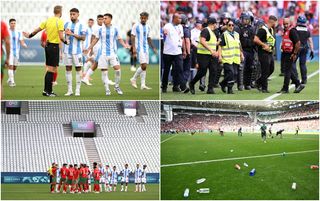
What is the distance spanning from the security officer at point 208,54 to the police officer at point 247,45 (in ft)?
3.41

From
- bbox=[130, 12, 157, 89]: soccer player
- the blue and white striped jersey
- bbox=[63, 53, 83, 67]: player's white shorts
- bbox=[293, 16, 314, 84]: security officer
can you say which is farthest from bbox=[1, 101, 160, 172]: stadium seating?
bbox=[293, 16, 314, 84]: security officer

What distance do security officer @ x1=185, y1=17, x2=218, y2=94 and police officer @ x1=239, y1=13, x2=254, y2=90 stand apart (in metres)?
1.04

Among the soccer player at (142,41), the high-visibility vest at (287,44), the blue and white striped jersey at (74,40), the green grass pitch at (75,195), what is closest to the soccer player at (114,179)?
the green grass pitch at (75,195)

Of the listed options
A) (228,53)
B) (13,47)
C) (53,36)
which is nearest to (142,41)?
(228,53)

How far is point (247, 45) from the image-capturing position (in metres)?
11.5

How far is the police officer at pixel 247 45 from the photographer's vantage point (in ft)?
37.4

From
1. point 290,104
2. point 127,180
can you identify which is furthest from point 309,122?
point 127,180

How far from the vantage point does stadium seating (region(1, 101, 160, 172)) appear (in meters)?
9.82

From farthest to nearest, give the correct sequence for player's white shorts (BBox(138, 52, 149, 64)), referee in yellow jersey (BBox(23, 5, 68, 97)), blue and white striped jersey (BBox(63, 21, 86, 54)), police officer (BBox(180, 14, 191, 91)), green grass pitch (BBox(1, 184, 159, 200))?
police officer (BBox(180, 14, 191, 91)), player's white shorts (BBox(138, 52, 149, 64)), blue and white striped jersey (BBox(63, 21, 86, 54)), referee in yellow jersey (BBox(23, 5, 68, 97)), green grass pitch (BBox(1, 184, 159, 200))

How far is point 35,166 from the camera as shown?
413 inches

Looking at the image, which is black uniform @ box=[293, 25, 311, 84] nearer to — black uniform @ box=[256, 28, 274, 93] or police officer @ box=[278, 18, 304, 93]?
police officer @ box=[278, 18, 304, 93]

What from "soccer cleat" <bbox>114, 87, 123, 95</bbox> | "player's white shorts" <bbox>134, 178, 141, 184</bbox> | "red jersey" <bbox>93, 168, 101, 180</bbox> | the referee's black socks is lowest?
"player's white shorts" <bbox>134, 178, 141, 184</bbox>

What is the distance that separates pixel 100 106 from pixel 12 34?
11.4 ft

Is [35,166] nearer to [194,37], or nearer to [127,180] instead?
[127,180]
